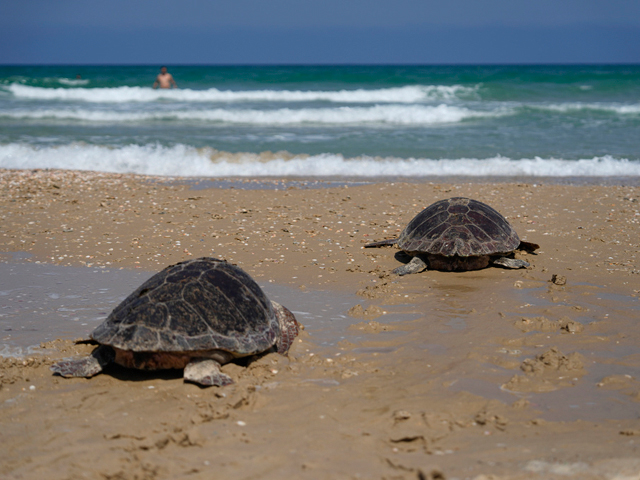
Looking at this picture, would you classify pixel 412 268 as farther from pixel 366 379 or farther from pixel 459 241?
pixel 366 379

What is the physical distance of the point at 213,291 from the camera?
409cm

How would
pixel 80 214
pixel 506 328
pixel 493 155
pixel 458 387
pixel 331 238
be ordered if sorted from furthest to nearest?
pixel 493 155 → pixel 80 214 → pixel 331 238 → pixel 506 328 → pixel 458 387

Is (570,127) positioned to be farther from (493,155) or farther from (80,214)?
(80,214)

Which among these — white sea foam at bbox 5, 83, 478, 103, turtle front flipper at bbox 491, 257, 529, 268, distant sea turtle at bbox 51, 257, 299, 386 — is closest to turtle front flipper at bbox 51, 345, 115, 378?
distant sea turtle at bbox 51, 257, 299, 386

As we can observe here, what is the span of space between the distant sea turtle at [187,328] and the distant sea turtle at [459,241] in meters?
2.45

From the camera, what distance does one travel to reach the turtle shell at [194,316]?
12.3 feet

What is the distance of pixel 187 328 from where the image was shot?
3834 mm

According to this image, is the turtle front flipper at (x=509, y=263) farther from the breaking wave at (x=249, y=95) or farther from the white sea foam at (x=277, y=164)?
the breaking wave at (x=249, y=95)

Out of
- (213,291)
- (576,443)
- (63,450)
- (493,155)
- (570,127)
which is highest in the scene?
(570,127)

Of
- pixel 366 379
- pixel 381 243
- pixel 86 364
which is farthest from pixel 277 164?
pixel 366 379

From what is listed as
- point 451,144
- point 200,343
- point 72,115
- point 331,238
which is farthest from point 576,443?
point 72,115

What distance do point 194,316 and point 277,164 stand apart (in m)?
9.80

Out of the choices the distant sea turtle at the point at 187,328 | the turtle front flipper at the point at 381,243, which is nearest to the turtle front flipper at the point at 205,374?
the distant sea turtle at the point at 187,328

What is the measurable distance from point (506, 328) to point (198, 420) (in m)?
2.69
